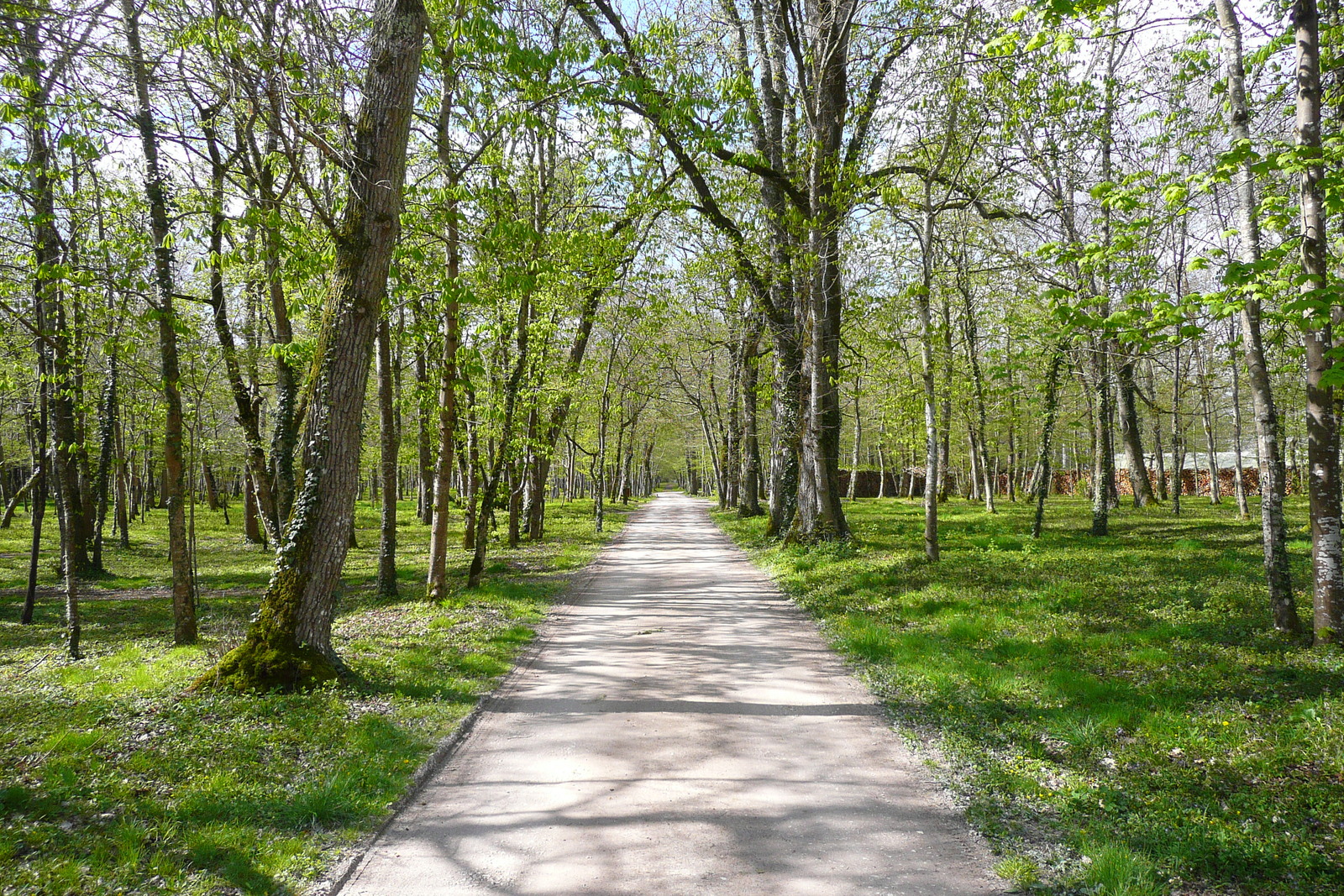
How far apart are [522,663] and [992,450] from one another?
126ft

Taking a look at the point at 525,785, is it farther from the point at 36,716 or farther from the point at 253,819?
the point at 36,716

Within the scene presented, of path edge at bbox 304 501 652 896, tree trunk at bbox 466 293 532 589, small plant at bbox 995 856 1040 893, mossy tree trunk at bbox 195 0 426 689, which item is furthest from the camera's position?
tree trunk at bbox 466 293 532 589

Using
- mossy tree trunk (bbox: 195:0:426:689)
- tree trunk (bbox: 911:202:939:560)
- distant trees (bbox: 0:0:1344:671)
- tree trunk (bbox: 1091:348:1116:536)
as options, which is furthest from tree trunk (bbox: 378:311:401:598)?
tree trunk (bbox: 1091:348:1116:536)

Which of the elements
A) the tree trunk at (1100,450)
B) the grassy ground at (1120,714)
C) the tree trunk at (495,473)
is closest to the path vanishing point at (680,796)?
the grassy ground at (1120,714)

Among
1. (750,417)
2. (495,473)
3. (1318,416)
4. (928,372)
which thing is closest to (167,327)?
(495,473)

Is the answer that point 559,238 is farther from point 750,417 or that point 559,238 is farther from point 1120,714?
point 750,417

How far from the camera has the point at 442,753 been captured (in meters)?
5.45

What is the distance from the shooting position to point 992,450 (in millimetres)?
40312

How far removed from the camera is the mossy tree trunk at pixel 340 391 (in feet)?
21.8

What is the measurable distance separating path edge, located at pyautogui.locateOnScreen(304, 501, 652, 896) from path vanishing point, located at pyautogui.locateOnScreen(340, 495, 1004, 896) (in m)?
0.05

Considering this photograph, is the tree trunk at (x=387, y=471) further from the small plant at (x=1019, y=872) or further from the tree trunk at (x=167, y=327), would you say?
the small plant at (x=1019, y=872)

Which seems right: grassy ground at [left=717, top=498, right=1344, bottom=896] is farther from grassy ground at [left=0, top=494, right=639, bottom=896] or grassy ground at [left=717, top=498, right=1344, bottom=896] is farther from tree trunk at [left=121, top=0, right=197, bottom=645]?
tree trunk at [left=121, top=0, right=197, bottom=645]

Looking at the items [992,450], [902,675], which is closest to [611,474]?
[992,450]

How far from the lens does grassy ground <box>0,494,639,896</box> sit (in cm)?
379
